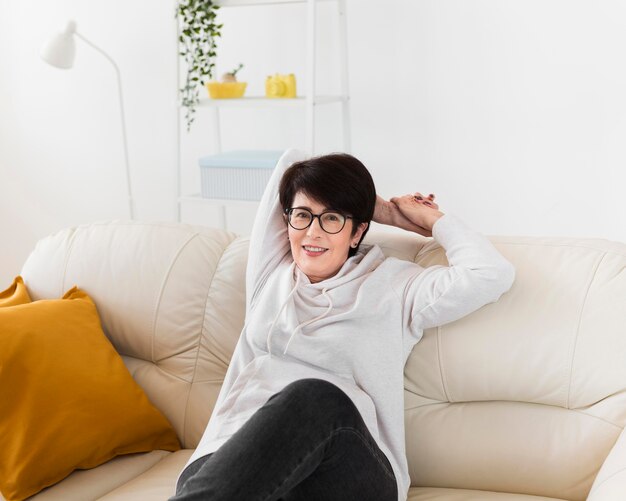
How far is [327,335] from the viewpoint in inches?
68.7

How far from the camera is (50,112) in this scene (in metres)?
3.95

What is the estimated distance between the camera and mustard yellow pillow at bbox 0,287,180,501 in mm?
1851

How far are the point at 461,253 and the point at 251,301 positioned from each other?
0.50m

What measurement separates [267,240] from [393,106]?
148 centimetres

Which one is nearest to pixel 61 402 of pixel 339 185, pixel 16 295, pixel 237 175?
pixel 16 295

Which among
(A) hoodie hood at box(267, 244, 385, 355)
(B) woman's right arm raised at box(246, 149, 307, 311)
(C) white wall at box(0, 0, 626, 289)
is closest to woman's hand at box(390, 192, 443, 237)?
(A) hoodie hood at box(267, 244, 385, 355)

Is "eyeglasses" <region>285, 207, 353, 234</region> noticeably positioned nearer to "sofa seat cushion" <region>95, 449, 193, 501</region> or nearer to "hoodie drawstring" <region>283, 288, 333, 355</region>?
"hoodie drawstring" <region>283, 288, 333, 355</region>

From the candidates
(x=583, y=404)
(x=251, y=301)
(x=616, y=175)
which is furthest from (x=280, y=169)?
(x=616, y=175)

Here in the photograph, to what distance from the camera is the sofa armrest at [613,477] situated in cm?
141

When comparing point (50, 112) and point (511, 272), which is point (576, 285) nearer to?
point (511, 272)

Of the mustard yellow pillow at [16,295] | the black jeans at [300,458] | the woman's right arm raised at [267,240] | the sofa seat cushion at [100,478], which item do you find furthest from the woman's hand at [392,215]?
the mustard yellow pillow at [16,295]

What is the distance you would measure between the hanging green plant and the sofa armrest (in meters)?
2.03

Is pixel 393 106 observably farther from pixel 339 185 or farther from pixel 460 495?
pixel 460 495

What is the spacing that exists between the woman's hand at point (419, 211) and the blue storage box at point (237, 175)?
116cm
